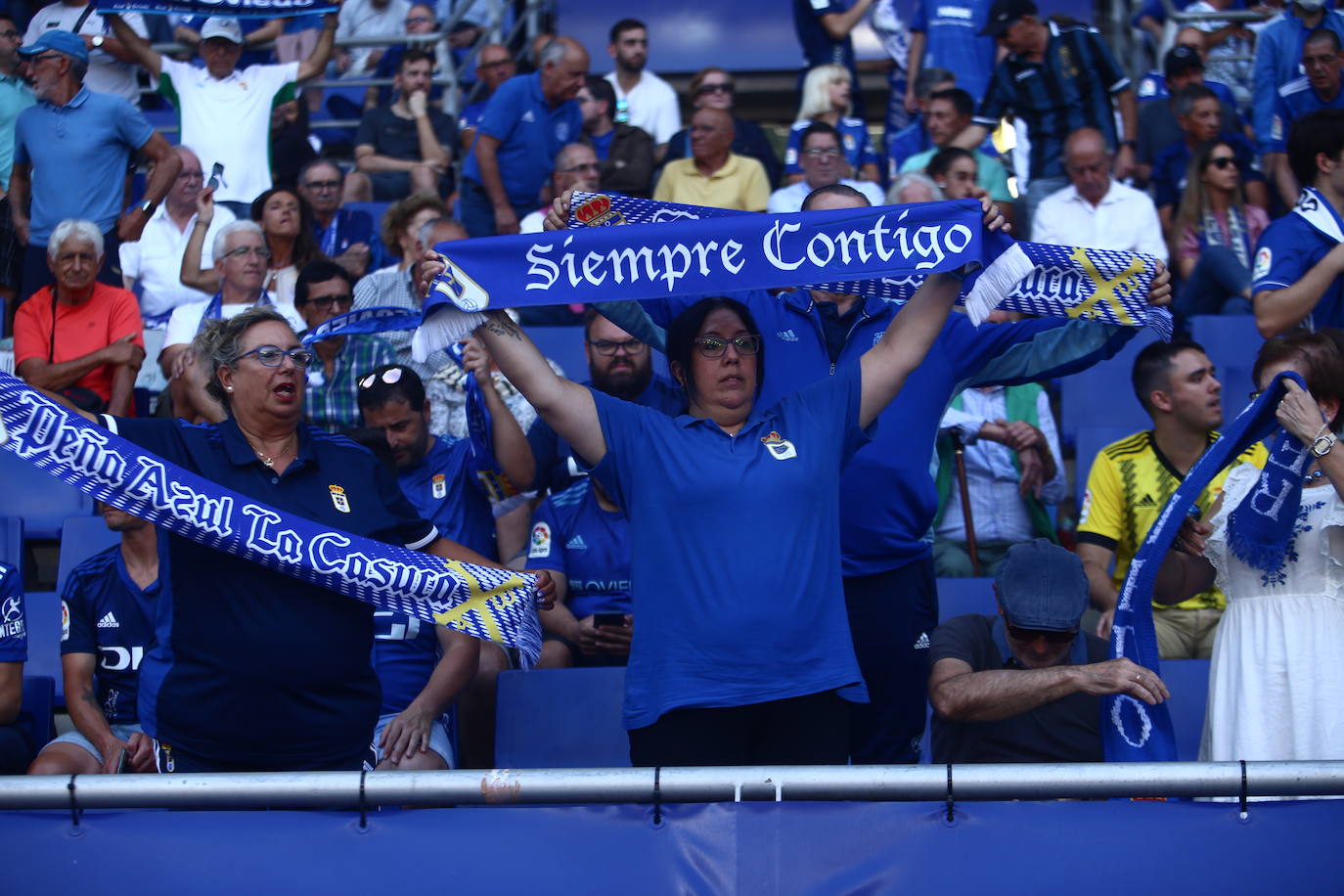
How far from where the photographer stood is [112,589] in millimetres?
4781

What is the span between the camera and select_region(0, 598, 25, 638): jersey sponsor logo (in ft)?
14.4

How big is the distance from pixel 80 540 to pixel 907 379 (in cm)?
341

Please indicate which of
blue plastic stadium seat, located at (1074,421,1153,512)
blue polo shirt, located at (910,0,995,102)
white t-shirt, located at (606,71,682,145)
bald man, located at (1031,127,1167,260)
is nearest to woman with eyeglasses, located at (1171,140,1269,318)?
bald man, located at (1031,127,1167,260)

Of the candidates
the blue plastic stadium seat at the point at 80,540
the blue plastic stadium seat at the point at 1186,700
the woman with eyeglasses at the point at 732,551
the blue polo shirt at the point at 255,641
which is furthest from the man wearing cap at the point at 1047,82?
the blue polo shirt at the point at 255,641

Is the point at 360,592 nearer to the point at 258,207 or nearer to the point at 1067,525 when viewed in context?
the point at 1067,525

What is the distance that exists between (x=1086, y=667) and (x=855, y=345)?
1.16 metres

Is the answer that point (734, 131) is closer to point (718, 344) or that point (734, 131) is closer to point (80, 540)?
point (80, 540)

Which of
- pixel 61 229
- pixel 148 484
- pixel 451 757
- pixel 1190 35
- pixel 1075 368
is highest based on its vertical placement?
pixel 1190 35

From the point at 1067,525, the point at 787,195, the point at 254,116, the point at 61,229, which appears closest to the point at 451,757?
the point at 1067,525

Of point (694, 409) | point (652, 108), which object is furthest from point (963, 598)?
point (652, 108)

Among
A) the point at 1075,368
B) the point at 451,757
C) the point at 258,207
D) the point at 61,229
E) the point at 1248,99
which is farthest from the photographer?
the point at 1248,99

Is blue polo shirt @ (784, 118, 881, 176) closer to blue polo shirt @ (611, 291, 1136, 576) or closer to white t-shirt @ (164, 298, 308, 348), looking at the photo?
white t-shirt @ (164, 298, 308, 348)

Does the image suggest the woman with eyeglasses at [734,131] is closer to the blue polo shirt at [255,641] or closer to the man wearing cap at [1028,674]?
the man wearing cap at [1028,674]

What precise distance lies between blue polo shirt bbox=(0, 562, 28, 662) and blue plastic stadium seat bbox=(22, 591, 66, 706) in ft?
4.14
